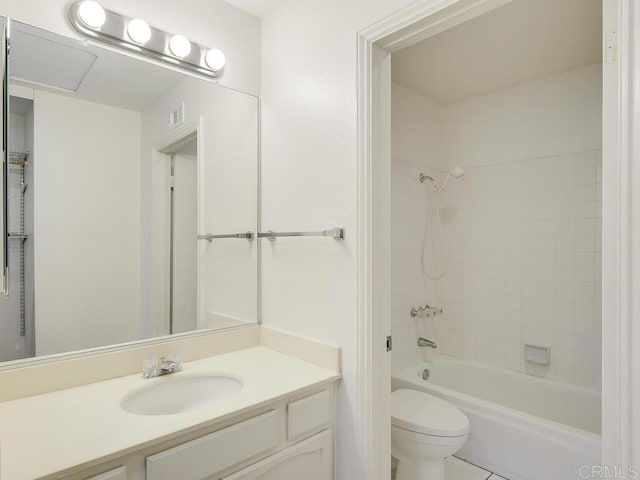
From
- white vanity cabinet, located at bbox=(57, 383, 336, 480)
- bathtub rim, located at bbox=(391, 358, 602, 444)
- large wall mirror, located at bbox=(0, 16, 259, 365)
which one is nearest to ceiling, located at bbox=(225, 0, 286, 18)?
large wall mirror, located at bbox=(0, 16, 259, 365)

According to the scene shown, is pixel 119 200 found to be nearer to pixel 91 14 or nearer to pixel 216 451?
pixel 91 14

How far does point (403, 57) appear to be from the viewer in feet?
7.12

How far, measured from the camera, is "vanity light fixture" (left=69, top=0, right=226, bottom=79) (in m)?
1.36

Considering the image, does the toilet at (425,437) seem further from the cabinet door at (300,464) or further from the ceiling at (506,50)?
the ceiling at (506,50)

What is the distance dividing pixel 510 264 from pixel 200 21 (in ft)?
7.83

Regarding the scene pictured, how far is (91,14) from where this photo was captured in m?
1.36

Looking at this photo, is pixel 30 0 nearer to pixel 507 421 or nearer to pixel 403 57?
pixel 403 57

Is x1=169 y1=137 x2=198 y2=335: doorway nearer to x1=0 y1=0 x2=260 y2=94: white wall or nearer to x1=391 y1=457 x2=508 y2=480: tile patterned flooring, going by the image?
x1=0 y1=0 x2=260 y2=94: white wall

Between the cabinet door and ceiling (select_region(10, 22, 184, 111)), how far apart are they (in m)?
1.45

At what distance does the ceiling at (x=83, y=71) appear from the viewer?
1.28m

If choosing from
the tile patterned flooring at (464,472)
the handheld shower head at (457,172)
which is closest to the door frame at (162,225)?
the tile patterned flooring at (464,472)

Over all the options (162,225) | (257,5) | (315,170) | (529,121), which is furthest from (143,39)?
(529,121)

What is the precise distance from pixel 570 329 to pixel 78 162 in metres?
2.79

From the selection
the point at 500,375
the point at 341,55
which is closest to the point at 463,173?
the point at 500,375
